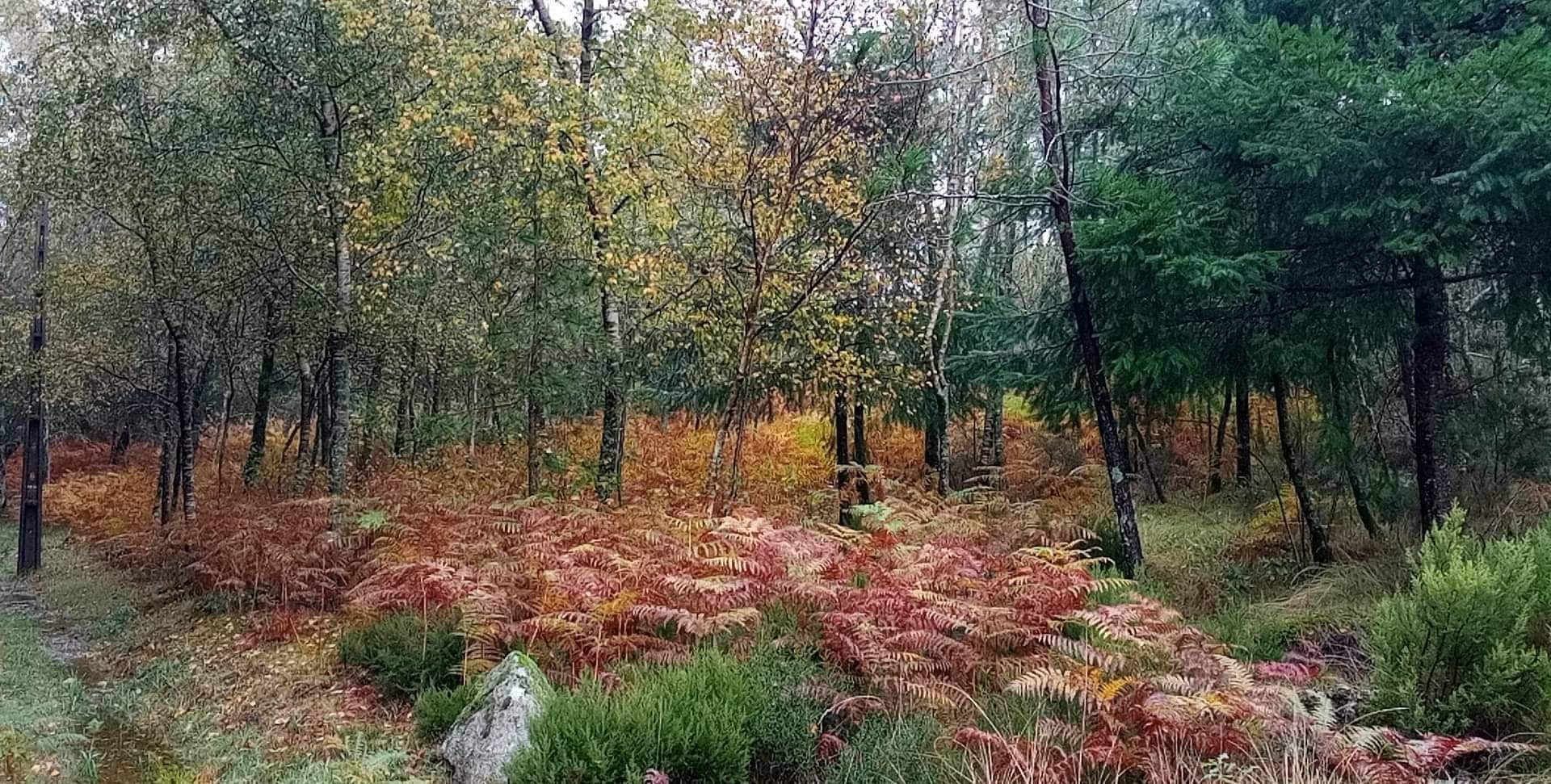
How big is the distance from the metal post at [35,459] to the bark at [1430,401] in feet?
57.3

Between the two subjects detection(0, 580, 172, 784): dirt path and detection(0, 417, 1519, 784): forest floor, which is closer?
detection(0, 580, 172, 784): dirt path

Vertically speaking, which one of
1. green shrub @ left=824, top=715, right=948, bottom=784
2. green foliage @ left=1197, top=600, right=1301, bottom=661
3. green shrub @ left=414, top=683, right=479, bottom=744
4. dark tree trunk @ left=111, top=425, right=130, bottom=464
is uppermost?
dark tree trunk @ left=111, top=425, right=130, bottom=464

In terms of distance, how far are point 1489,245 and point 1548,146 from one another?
1.26 m

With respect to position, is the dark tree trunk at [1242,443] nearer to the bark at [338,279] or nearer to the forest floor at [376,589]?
the forest floor at [376,589]

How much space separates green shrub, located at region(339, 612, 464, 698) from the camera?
259 inches

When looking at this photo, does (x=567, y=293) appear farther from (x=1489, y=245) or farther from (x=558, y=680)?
(x=1489, y=245)

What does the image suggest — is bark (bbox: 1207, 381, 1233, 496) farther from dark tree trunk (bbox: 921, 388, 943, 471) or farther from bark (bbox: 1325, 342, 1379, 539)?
bark (bbox: 1325, 342, 1379, 539)

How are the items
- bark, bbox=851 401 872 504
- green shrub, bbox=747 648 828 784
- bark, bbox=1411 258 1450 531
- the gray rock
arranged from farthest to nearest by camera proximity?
bark, bbox=851 401 872 504 < bark, bbox=1411 258 1450 531 < the gray rock < green shrub, bbox=747 648 828 784

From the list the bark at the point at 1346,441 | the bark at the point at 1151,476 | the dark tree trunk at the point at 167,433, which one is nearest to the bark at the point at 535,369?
the dark tree trunk at the point at 167,433

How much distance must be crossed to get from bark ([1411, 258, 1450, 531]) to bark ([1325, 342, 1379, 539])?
63 cm

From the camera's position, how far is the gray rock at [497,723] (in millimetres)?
4992

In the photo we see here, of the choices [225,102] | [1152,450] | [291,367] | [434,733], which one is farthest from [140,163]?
[1152,450]

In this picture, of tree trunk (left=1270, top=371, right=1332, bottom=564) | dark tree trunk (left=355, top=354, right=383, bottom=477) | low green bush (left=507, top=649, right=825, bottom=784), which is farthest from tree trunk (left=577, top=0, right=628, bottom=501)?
tree trunk (left=1270, top=371, right=1332, bottom=564)

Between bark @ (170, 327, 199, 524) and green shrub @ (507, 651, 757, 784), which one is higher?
bark @ (170, 327, 199, 524)
